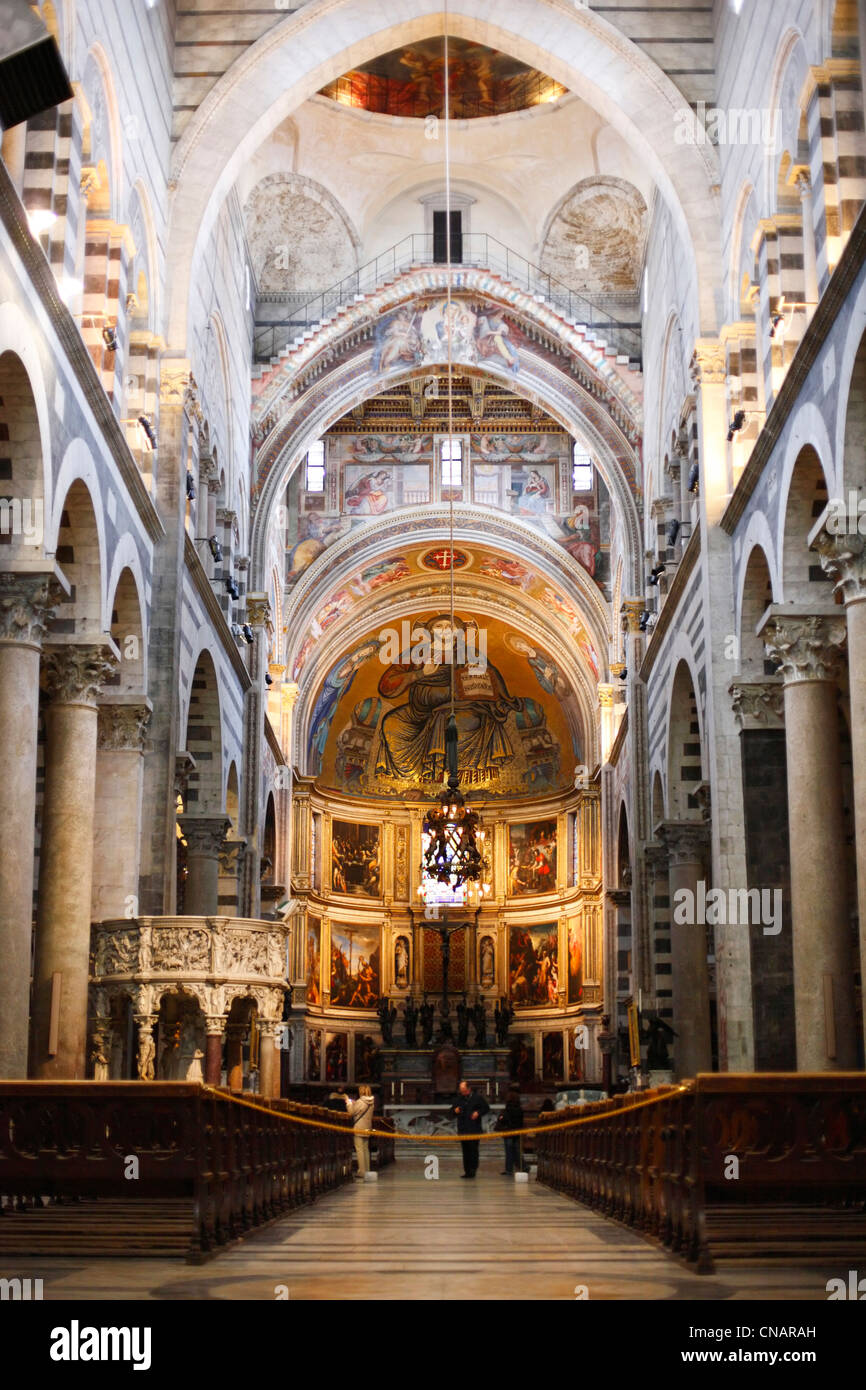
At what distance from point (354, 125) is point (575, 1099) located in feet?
56.9

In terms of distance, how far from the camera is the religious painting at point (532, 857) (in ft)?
133

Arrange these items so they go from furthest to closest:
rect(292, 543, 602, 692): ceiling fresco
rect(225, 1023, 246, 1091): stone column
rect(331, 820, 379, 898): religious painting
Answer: rect(331, 820, 379, 898): religious painting → rect(292, 543, 602, 692): ceiling fresco → rect(225, 1023, 246, 1091): stone column

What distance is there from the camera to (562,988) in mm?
38812

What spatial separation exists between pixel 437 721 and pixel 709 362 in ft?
76.2

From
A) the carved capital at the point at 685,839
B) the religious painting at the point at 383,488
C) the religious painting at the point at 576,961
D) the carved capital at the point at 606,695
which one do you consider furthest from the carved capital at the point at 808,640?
the religious painting at the point at 576,961

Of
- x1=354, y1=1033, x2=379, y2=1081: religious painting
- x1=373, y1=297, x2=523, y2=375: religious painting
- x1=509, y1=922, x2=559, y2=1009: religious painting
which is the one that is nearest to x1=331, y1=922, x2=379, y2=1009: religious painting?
x1=354, y1=1033, x2=379, y2=1081: religious painting

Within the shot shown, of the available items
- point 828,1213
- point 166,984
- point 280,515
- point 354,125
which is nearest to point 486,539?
point 280,515

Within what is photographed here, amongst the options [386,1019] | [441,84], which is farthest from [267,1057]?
[386,1019]

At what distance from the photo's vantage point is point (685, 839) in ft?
73.5

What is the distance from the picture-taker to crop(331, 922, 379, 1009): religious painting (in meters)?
39.6

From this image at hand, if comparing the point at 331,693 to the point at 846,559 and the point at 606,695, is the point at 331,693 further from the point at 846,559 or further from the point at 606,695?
the point at 846,559

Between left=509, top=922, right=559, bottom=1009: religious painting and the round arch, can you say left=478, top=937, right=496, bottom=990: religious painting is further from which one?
the round arch

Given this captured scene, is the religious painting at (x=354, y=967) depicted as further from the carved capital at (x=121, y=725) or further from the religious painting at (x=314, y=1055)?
the carved capital at (x=121, y=725)

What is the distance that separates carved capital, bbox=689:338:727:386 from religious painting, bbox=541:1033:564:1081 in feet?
73.0
